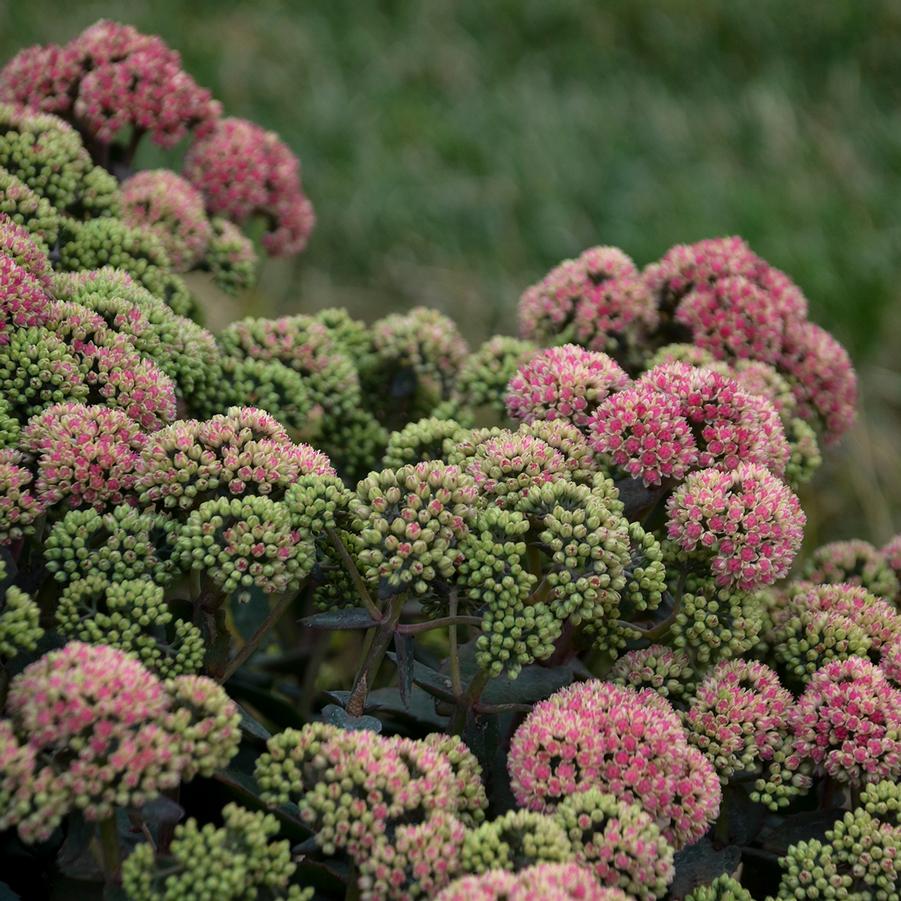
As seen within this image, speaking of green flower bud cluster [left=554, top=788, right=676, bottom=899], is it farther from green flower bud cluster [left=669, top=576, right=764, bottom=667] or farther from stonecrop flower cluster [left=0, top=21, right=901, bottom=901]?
green flower bud cluster [left=669, top=576, right=764, bottom=667]

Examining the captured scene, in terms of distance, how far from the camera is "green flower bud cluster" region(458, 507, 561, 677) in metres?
2.01

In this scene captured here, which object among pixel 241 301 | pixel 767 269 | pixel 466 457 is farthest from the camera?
pixel 241 301

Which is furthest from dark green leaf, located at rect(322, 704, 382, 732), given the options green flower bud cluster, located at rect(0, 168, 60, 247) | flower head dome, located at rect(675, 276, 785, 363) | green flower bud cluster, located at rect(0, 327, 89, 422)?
flower head dome, located at rect(675, 276, 785, 363)

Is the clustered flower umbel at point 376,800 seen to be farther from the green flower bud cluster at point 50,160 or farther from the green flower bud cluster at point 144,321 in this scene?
the green flower bud cluster at point 50,160

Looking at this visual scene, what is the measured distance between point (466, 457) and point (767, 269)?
3.67 feet

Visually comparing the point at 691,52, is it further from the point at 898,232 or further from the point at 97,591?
the point at 97,591

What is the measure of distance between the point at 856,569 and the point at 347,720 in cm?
129

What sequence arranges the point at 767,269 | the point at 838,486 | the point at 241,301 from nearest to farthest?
the point at 767,269 < the point at 838,486 < the point at 241,301

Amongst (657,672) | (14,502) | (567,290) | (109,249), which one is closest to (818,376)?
(567,290)

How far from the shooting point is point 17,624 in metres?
1.90

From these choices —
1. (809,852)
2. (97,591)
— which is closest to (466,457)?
(97,591)

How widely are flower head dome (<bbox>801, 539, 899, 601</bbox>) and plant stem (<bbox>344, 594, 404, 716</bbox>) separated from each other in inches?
44.1

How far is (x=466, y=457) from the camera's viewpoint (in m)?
2.32

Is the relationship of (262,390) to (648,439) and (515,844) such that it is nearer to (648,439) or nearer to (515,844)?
(648,439)
